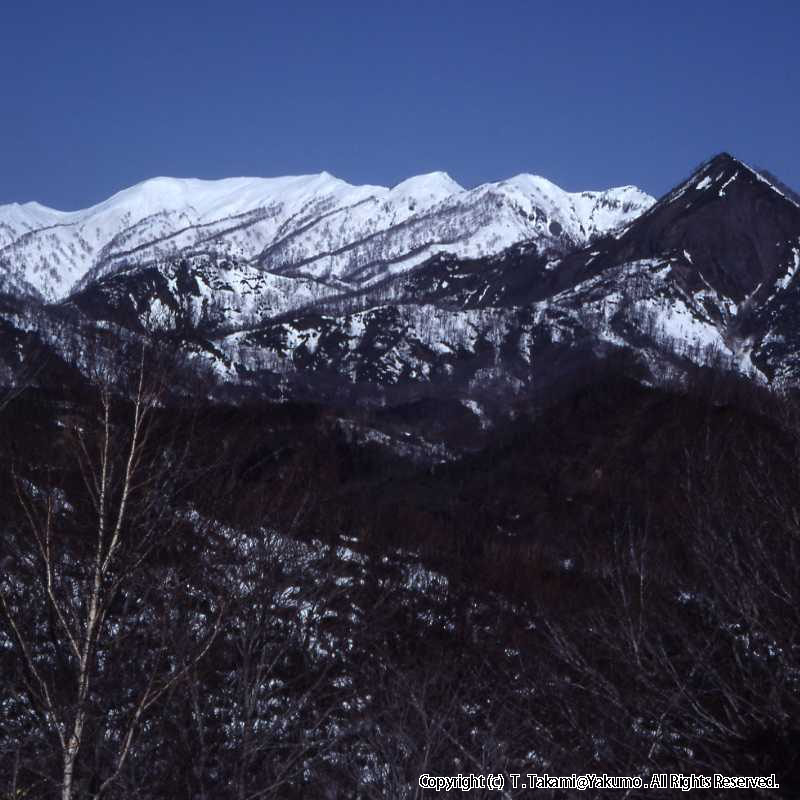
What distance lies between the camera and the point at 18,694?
7.09m

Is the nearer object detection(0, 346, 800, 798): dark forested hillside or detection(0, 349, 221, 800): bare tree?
detection(0, 349, 221, 800): bare tree

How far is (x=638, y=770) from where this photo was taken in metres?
8.15

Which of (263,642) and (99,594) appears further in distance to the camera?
(263,642)

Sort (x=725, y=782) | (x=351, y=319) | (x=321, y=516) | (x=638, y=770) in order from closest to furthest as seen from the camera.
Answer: (x=725, y=782)
(x=638, y=770)
(x=321, y=516)
(x=351, y=319)

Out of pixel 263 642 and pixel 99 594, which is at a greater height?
pixel 99 594

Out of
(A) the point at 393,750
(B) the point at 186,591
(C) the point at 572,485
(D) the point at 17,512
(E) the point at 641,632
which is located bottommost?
(A) the point at 393,750

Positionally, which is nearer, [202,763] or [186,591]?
[202,763]

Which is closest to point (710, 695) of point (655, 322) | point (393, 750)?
point (393, 750)

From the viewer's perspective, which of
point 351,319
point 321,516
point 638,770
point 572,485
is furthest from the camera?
point 351,319

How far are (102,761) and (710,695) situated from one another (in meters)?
4.88

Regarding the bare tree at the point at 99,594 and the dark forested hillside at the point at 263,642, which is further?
the dark forested hillside at the point at 263,642

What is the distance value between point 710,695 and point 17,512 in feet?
18.8

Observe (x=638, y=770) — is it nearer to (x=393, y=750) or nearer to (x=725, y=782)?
(x=725, y=782)

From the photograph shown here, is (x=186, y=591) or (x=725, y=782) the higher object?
(x=186, y=591)
